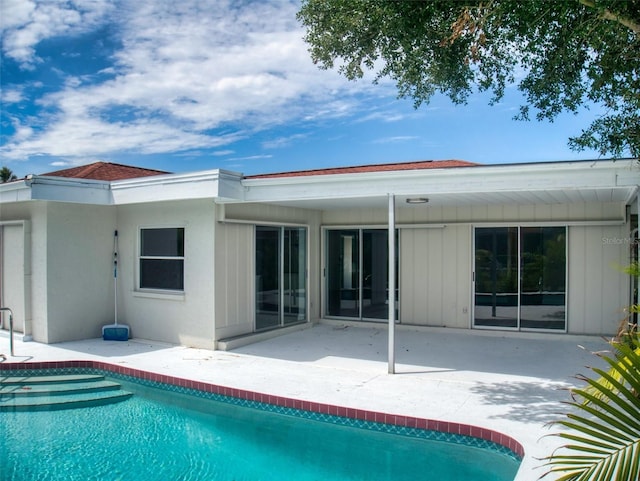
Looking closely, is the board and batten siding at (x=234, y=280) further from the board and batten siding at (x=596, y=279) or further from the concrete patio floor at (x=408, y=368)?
the board and batten siding at (x=596, y=279)

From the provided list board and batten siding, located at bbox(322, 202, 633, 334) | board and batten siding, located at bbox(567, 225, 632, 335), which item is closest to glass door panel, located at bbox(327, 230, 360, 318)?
board and batten siding, located at bbox(322, 202, 633, 334)

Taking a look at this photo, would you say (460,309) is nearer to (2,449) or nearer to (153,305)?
(153,305)

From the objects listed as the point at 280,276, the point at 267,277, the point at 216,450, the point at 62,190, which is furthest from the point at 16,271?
the point at 216,450

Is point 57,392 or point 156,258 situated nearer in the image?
point 57,392

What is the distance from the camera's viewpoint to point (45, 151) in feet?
56.1

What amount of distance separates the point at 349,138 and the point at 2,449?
17590mm

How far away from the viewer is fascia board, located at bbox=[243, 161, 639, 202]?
6.41 metres

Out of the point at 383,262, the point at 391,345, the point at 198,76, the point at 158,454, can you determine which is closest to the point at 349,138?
the point at 198,76

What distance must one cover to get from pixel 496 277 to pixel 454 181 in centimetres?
407

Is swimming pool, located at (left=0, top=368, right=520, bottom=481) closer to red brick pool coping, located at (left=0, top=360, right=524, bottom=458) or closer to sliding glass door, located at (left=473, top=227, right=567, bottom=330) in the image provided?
red brick pool coping, located at (left=0, top=360, right=524, bottom=458)

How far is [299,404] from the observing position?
6.14 meters

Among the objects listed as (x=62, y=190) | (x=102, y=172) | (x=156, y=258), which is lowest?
(x=156, y=258)

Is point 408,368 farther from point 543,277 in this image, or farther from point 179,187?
point 179,187

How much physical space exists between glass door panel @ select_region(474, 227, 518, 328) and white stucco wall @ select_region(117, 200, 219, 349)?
212 inches
